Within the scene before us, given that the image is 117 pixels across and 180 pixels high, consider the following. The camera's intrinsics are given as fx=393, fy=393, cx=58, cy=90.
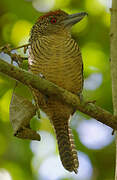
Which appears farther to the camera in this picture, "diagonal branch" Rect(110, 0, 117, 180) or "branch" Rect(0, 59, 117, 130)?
"diagonal branch" Rect(110, 0, 117, 180)

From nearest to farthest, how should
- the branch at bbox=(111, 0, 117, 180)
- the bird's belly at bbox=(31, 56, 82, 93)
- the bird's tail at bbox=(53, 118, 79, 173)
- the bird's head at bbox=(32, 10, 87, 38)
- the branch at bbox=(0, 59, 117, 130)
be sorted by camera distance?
the branch at bbox=(0, 59, 117, 130), the branch at bbox=(111, 0, 117, 180), the bird's belly at bbox=(31, 56, 82, 93), the bird's tail at bbox=(53, 118, 79, 173), the bird's head at bbox=(32, 10, 87, 38)

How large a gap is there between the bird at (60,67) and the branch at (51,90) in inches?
29.1

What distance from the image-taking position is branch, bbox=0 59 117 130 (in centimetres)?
260

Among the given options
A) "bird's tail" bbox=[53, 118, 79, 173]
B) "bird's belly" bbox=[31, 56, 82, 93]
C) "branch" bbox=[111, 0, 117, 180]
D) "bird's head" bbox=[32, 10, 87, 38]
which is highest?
"branch" bbox=[111, 0, 117, 180]

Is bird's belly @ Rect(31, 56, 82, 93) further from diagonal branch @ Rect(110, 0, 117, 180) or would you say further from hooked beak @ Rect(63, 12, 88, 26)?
diagonal branch @ Rect(110, 0, 117, 180)

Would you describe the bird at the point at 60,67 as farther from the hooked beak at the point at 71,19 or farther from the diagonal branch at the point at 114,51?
the diagonal branch at the point at 114,51

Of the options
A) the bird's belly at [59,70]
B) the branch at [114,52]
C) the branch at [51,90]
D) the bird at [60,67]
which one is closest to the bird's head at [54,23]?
the bird at [60,67]

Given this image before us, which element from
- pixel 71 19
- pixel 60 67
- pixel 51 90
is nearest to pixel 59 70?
pixel 60 67

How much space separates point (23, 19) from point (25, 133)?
2.48 m

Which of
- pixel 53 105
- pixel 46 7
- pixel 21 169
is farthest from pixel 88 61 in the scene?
pixel 21 169

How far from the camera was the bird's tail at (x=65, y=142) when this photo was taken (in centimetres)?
392

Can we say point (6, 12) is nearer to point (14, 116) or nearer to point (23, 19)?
point (23, 19)

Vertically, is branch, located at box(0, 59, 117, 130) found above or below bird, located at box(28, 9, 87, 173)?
above

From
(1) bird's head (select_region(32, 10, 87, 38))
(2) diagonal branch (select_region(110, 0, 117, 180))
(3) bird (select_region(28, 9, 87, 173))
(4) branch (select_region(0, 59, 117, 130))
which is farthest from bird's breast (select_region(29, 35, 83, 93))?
(4) branch (select_region(0, 59, 117, 130))
